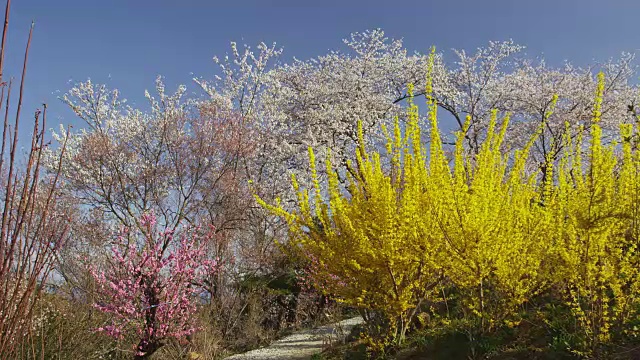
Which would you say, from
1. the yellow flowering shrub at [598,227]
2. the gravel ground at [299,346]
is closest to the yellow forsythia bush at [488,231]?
the yellow flowering shrub at [598,227]

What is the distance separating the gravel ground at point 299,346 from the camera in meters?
9.41

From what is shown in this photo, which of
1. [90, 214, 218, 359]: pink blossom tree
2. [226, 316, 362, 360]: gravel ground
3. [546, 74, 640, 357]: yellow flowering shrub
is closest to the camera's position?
[546, 74, 640, 357]: yellow flowering shrub

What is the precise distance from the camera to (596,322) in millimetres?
5047

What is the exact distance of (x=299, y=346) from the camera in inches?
401

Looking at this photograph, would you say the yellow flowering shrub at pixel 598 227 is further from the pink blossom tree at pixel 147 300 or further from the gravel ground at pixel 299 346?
the pink blossom tree at pixel 147 300

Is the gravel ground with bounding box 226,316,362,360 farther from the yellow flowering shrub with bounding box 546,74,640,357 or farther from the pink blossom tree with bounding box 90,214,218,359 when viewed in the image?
the yellow flowering shrub with bounding box 546,74,640,357

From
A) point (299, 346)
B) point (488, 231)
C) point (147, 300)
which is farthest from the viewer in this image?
point (299, 346)

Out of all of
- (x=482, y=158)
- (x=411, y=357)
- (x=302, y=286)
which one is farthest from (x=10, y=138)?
(x=302, y=286)

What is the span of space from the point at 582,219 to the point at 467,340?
7.62 ft

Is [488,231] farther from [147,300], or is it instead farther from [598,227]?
[147,300]

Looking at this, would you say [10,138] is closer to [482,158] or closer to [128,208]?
[482,158]

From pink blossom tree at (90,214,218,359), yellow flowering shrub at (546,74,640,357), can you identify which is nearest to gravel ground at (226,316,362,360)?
pink blossom tree at (90,214,218,359)

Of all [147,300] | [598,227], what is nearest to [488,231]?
[598,227]

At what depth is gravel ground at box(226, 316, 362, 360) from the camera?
30.9 ft
